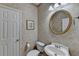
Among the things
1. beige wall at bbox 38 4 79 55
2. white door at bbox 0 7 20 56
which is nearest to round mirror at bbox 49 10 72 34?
beige wall at bbox 38 4 79 55

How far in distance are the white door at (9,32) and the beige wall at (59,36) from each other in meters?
0.27

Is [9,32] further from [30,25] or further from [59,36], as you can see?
[59,36]

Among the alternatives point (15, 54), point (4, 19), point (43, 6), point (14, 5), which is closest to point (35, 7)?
point (43, 6)

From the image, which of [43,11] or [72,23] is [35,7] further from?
[72,23]

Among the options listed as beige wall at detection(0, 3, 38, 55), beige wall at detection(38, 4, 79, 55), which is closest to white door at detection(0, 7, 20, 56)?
beige wall at detection(0, 3, 38, 55)

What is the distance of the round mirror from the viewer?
4.40ft

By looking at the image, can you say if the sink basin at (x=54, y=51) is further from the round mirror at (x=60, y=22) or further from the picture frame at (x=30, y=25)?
the picture frame at (x=30, y=25)

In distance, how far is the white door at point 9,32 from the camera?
1.28m

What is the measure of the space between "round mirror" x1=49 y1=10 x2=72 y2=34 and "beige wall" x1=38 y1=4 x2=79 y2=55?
40 mm

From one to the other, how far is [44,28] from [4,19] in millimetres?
455

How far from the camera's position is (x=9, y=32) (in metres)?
1.31

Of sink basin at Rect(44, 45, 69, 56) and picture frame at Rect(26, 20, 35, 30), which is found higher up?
picture frame at Rect(26, 20, 35, 30)

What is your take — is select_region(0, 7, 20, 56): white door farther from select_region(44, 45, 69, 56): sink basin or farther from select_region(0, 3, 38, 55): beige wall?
select_region(44, 45, 69, 56): sink basin

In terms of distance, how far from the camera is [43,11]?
1.38 meters
